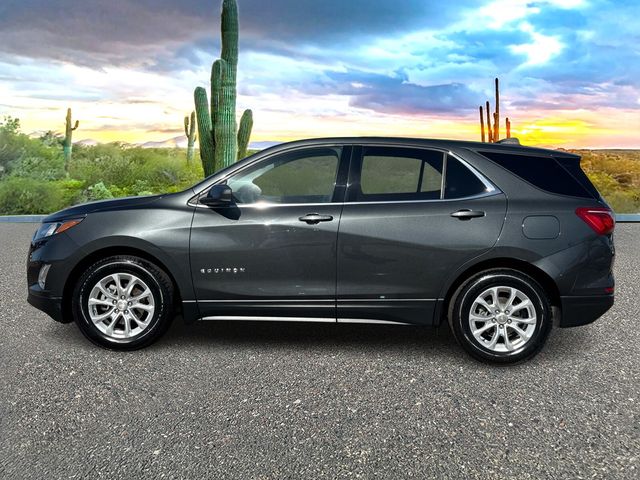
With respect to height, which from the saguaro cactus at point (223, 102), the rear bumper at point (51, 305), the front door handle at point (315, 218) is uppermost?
the saguaro cactus at point (223, 102)

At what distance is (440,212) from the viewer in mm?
4918

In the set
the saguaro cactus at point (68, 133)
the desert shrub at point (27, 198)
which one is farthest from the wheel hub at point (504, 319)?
the saguaro cactus at point (68, 133)

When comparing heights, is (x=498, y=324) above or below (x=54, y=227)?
below

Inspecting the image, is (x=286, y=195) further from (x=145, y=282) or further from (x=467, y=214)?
(x=467, y=214)

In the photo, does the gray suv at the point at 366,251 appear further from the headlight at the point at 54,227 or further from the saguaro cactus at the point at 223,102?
the saguaro cactus at the point at 223,102

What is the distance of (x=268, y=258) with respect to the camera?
497 centimetres

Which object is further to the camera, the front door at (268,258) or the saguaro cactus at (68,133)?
the saguaro cactus at (68,133)

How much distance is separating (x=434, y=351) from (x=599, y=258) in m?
1.45

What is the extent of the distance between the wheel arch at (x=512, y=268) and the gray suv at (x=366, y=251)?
0.01m

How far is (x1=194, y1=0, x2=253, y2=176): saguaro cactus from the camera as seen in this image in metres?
17.4

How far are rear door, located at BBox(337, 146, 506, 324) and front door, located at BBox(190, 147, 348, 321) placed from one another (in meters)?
0.13

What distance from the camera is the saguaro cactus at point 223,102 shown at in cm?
1742

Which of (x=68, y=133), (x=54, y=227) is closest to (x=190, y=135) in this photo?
(x=68, y=133)

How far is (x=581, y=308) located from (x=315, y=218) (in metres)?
Result: 2.09
